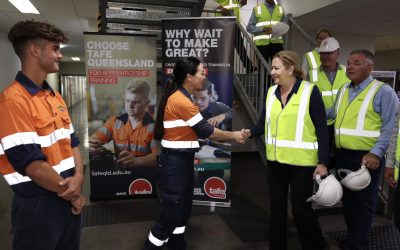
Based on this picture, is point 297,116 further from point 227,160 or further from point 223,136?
point 227,160

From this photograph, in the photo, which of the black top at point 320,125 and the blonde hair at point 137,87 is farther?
the blonde hair at point 137,87

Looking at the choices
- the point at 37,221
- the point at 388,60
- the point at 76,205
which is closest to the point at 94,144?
the point at 76,205

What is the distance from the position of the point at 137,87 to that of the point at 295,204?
7.72ft

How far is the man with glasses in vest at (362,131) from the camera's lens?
7.38 feet

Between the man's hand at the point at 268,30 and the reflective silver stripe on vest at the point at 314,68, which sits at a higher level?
the man's hand at the point at 268,30

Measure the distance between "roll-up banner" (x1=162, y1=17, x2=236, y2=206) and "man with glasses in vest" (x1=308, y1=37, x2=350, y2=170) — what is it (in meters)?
1.01

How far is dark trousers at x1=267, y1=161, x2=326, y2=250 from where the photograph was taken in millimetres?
2096

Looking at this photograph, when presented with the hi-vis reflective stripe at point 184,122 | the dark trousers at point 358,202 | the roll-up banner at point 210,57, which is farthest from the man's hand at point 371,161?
the roll-up banner at point 210,57

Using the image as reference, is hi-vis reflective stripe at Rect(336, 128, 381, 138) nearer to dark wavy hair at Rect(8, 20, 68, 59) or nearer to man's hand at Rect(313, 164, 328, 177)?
man's hand at Rect(313, 164, 328, 177)

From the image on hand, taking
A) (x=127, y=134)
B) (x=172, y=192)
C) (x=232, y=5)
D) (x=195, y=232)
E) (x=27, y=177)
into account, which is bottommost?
(x=195, y=232)

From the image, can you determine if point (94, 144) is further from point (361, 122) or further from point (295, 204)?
point (361, 122)

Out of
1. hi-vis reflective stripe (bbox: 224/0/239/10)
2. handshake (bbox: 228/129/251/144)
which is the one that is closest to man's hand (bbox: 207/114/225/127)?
handshake (bbox: 228/129/251/144)

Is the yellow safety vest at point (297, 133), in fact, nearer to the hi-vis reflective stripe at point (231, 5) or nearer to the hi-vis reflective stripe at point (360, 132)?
the hi-vis reflective stripe at point (360, 132)

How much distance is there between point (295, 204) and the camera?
6.97 ft
